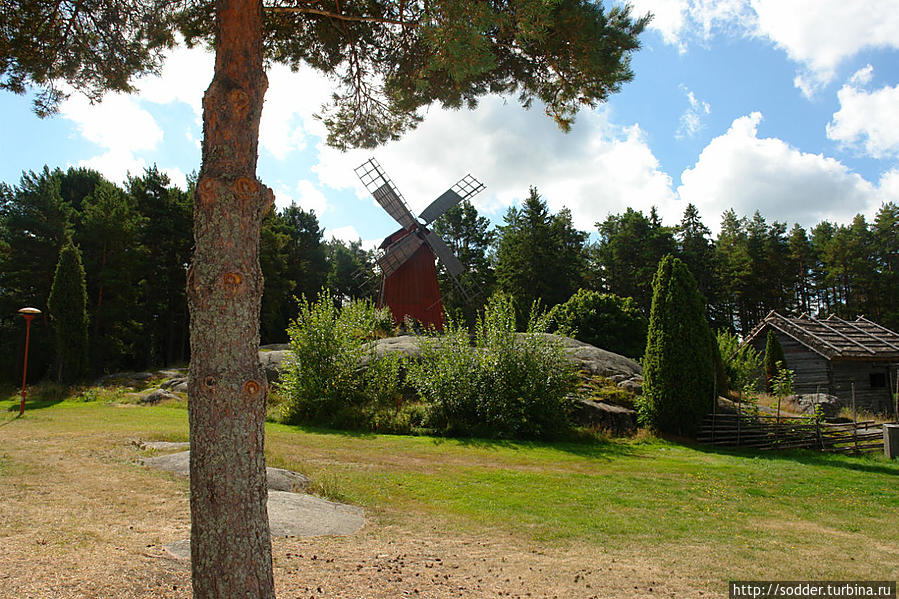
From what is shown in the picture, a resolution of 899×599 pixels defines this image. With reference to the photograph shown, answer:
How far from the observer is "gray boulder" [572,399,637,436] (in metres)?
13.3

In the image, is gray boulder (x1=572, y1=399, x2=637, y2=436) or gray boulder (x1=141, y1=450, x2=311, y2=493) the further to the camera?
gray boulder (x1=572, y1=399, x2=637, y2=436)

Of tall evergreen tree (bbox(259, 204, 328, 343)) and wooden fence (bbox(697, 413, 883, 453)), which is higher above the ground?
tall evergreen tree (bbox(259, 204, 328, 343))

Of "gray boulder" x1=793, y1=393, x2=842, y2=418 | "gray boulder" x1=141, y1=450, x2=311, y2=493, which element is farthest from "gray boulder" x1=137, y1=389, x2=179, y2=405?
"gray boulder" x1=793, y1=393, x2=842, y2=418

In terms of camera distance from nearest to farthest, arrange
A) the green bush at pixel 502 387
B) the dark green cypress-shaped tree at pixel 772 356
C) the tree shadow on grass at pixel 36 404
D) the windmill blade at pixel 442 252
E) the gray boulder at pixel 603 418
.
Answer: the green bush at pixel 502 387, the gray boulder at pixel 603 418, the tree shadow on grass at pixel 36 404, the dark green cypress-shaped tree at pixel 772 356, the windmill blade at pixel 442 252

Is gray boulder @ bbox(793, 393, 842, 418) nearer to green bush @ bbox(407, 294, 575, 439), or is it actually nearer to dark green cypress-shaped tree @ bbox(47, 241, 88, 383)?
green bush @ bbox(407, 294, 575, 439)

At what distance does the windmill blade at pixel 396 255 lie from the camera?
2462cm

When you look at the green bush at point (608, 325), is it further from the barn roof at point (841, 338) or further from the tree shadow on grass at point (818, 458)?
the tree shadow on grass at point (818, 458)

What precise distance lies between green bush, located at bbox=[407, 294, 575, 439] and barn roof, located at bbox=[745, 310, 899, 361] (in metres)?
13.3

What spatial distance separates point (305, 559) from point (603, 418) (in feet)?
34.3

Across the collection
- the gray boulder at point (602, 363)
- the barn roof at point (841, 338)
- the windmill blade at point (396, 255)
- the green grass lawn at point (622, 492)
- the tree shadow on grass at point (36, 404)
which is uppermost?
the windmill blade at point (396, 255)

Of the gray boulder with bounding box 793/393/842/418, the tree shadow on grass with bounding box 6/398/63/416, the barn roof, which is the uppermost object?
the barn roof

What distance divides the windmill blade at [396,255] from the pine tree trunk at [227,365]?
21.2 m

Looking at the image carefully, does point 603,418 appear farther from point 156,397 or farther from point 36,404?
point 36,404

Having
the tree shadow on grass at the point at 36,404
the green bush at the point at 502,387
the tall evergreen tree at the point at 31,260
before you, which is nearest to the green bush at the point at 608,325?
the green bush at the point at 502,387
